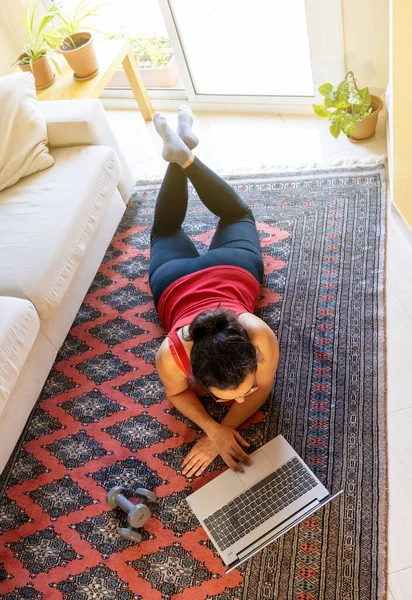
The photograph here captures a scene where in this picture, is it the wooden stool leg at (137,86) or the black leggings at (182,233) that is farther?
the wooden stool leg at (137,86)

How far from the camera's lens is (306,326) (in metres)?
2.13

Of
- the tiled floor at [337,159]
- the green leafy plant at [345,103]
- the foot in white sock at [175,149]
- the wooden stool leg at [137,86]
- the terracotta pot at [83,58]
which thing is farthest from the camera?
the wooden stool leg at [137,86]

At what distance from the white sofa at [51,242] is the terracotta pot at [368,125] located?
1.15 metres

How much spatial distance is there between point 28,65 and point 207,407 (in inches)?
79.5

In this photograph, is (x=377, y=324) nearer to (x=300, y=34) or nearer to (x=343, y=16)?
(x=343, y=16)

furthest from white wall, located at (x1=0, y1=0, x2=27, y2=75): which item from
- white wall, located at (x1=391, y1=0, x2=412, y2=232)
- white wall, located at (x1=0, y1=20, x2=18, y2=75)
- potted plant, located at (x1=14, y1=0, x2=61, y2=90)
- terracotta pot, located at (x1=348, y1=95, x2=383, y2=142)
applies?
white wall, located at (x1=391, y1=0, x2=412, y2=232)

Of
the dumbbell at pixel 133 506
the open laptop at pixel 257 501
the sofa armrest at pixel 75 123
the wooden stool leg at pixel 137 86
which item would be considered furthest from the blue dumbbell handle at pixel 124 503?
the wooden stool leg at pixel 137 86

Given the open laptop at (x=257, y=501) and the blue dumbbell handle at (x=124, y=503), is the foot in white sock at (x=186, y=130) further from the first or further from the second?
the blue dumbbell handle at (x=124, y=503)

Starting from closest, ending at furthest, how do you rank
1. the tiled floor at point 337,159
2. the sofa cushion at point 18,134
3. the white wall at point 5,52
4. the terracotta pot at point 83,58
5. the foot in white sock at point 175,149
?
the tiled floor at point 337,159
the foot in white sock at point 175,149
the sofa cushion at point 18,134
the terracotta pot at point 83,58
the white wall at point 5,52

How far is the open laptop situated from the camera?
169 centimetres

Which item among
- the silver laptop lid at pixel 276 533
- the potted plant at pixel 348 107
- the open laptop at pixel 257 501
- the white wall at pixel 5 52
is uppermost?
the white wall at pixel 5 52

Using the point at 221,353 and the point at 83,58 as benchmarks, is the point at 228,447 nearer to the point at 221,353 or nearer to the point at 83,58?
the point at 221,353

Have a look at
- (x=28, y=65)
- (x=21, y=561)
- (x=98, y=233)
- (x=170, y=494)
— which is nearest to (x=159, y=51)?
(x=28, y=65)

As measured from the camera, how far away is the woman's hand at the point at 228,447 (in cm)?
181
